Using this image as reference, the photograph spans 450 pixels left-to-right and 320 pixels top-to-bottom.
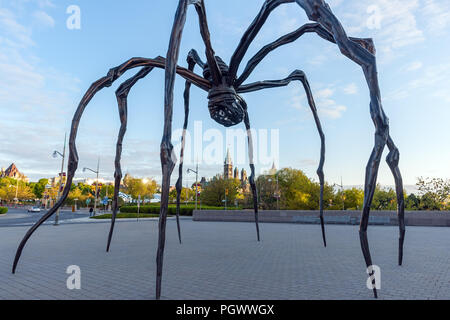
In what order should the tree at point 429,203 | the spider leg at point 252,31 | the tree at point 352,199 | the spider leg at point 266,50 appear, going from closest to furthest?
the spider leg at point 252,31, the spider leg at point 266,50, the tree at point 429,203, the tree at point 352,199

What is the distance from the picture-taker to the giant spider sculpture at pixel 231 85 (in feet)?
9.15

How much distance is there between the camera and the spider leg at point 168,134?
8.93ft

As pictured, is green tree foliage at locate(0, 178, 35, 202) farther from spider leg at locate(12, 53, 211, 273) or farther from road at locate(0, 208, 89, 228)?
spider leg at locate(12, 53, 211, 273)

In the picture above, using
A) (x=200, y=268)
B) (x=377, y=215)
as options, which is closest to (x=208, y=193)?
(x=377, y=215)

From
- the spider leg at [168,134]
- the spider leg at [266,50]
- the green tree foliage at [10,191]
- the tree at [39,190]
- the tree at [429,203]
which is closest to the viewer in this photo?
the spider leg at [168,134]

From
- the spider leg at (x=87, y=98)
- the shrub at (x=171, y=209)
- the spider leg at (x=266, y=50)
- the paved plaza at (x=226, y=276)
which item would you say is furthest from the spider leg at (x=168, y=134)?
the shrub at (x=171, y=209)

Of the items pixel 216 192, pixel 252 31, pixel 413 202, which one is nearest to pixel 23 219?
pixel 216 192

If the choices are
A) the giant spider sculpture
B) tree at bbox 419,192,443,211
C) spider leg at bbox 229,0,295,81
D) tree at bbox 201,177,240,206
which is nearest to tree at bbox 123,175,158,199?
tree at bbox 201,177,240,206

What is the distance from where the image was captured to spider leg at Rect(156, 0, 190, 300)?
8.93 ft

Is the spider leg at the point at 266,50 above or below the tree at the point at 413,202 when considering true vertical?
above

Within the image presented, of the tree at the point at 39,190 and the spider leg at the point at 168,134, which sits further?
the tree at the point at 39,190
